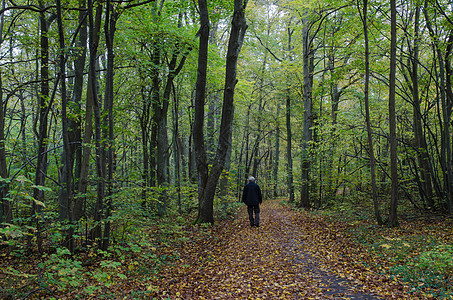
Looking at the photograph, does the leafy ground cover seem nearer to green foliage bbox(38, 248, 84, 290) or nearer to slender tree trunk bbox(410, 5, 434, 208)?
green foliage bbox(38, 248, 84, 290)

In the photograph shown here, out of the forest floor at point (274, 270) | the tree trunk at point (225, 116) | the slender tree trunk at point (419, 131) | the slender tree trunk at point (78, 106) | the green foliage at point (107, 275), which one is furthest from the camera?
the tree trunk at point (225, 116)

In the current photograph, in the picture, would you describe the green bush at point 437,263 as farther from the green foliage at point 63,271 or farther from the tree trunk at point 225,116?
the tree trunk at point 225,116

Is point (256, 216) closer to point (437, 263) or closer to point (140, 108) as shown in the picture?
point (437, 263)

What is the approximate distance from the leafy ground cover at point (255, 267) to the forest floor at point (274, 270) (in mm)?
17

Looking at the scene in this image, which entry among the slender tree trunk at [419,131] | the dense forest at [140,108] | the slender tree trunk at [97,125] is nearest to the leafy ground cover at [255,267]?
the dense forest at [140,108]

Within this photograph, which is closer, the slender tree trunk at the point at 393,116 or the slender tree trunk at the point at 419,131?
the slender tree trunk at the point at 393,116

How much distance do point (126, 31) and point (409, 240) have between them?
10.6 meters

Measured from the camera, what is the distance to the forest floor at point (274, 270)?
4.20m

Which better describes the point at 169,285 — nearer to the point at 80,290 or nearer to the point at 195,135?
the point at 80,290

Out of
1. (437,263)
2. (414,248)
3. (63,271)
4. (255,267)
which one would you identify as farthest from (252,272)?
(414,248)

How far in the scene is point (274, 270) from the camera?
5.21 meters

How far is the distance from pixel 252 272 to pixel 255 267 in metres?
0.25

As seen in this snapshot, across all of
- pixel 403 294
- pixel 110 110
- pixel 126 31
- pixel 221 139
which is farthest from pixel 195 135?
pixel 403 294

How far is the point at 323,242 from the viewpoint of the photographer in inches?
269
